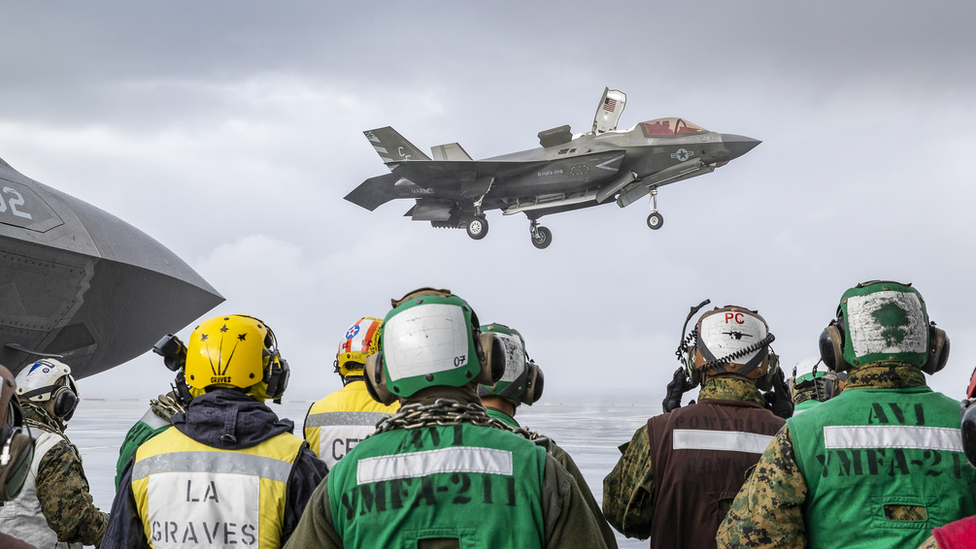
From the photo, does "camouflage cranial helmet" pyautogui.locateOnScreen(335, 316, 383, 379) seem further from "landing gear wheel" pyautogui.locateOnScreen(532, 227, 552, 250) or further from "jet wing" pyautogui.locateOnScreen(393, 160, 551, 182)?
"landing gear wheel" pyautogui.locateOnScreen(532, 227, 552, 250)

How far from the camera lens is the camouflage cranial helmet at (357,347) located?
4531mm

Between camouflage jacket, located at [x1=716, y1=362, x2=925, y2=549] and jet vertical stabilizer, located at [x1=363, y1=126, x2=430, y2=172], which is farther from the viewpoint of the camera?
jet vertical stabilizer, located at [x1=363, y1=126, x2=430, y2=172]

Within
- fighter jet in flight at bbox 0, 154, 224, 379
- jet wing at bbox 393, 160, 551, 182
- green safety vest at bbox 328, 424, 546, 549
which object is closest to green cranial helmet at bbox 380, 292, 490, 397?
green safety vest at bbox 328, 424, 546, 549

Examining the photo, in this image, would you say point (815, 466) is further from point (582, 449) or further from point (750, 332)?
point (582, 449)

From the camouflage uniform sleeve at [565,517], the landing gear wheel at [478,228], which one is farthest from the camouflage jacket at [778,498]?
the landing gear wheel at [478,228]

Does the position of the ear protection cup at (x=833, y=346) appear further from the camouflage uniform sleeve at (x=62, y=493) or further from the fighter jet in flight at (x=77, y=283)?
the fighter jet in flight at (x=77, y=283)

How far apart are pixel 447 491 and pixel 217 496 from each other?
3.94ft

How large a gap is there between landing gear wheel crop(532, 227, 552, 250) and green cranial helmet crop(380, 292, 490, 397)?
850 inches

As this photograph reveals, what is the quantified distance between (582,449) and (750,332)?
11734mm

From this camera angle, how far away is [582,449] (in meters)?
14.9

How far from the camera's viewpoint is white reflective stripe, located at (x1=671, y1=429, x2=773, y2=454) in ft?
11.3

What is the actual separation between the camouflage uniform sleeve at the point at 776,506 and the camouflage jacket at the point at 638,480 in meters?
1.00

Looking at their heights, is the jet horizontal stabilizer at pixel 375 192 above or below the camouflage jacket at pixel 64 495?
above

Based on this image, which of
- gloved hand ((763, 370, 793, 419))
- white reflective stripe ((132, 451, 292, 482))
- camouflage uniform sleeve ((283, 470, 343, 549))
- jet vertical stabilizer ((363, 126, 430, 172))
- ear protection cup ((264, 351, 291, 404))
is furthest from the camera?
jet vertical stabilizer ((363, 126, 430, 172))
